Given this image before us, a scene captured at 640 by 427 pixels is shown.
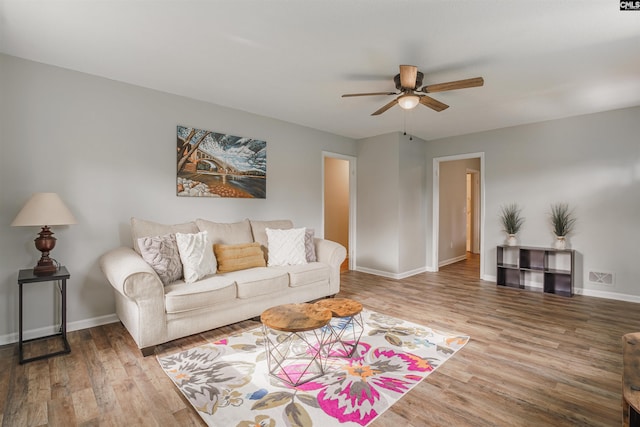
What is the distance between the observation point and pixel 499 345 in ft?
8.70

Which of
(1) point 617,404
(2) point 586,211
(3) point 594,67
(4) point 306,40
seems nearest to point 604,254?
(2) point 586,211

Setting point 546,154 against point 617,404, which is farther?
point 546,154

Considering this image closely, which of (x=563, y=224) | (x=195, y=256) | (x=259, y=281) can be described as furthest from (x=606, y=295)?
(x=195, y=256)

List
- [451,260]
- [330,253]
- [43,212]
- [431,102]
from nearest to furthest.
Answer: [43,212]
[431,102]
[330,253]
[451,260]

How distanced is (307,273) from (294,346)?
1021 millimetres

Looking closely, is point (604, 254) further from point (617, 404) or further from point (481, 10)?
point (481, 10)

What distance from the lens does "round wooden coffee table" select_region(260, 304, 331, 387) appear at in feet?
6.55

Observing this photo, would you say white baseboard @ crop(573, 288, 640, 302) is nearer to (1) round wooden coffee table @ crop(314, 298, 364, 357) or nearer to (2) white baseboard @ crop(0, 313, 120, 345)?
(1) round wooden coffee table @ crop(314, 298, 364, 357)

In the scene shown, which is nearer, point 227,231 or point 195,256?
point 195,256

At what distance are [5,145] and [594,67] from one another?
17.4ft

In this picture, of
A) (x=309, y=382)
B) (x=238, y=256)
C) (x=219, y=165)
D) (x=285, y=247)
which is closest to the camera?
(x=309, y=382)

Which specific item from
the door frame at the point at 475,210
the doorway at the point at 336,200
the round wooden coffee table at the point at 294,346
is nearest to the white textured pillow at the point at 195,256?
the round wooden coffee table at the point at 294,346

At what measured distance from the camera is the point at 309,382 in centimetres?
207

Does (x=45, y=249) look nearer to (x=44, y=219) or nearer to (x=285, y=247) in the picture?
(x=44, y=219)
